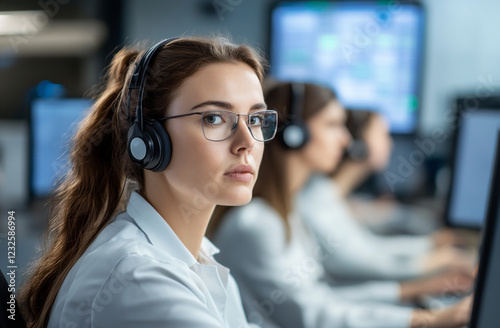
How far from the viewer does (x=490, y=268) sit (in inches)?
30.4

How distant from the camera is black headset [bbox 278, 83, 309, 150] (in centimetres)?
162

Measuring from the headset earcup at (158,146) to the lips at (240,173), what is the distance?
0.29 feet

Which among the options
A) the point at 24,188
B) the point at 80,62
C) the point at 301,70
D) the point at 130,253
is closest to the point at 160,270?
the point at 130,253

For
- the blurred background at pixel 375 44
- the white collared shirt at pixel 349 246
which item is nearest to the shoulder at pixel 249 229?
the white collared shirt at pixel 349 246

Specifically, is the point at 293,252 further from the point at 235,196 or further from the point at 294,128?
the point at 235,196

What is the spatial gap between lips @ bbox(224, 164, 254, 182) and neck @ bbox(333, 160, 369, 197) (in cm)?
172

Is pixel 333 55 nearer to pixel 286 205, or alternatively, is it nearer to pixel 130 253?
pixel 286 205

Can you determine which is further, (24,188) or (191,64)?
(24,188)

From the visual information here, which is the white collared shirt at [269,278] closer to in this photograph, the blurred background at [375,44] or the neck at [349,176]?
the neck at [349,176]

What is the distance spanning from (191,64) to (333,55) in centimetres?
226

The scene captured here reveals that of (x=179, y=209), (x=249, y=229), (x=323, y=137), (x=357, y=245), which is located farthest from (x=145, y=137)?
(x=357, y=245)

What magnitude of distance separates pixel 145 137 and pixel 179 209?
5.0 inches

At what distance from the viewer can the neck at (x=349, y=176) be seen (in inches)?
99.0

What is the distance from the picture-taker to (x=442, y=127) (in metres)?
2.95
